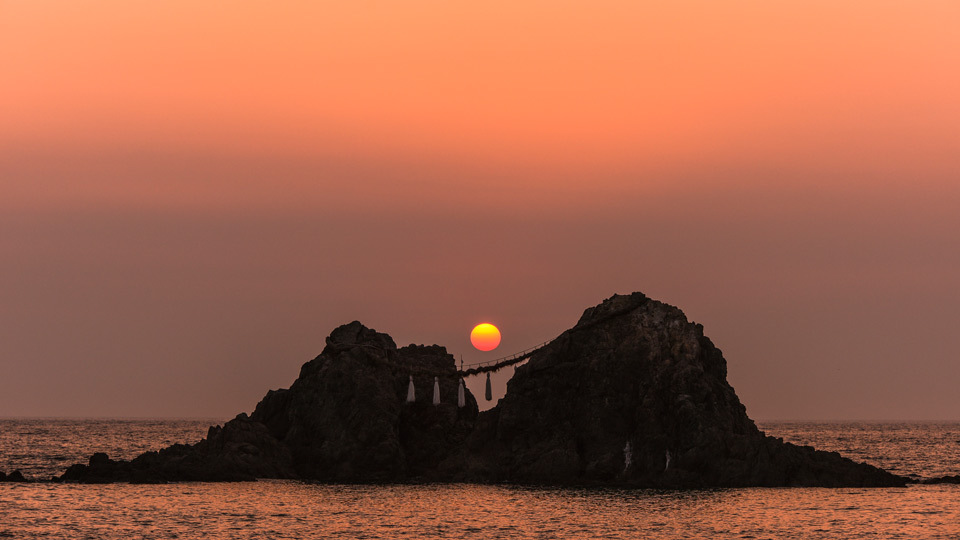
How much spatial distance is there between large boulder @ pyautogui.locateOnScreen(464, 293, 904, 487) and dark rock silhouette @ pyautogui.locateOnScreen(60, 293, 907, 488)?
0.11 m

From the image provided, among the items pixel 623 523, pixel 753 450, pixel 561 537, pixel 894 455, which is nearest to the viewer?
pixel 561 537

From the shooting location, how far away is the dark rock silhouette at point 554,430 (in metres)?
103

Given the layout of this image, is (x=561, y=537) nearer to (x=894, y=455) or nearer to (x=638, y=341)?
(x=638, y=341)

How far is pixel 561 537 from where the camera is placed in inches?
2960

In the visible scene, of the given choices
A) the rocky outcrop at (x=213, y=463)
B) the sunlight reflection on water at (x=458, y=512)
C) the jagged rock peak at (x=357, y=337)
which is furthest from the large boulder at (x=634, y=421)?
the rocky outcrop at (x=213, y=463)

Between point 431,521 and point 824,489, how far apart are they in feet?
126

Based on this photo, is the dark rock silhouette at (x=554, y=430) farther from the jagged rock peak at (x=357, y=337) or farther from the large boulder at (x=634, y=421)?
the jagged rock peak at (x=357, y=337)

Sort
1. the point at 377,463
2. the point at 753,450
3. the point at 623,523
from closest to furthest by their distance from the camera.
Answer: the point at 623,523 < the point at 753,450 < the point at 377,463

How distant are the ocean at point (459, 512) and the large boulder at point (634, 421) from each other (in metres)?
3.42

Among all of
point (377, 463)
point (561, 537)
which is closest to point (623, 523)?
point (561, 537)

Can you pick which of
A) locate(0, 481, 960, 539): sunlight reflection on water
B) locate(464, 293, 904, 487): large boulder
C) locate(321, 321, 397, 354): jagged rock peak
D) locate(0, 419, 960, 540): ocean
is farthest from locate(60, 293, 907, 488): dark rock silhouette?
locate(0, 481, 960, 539): sunlight reflection on water

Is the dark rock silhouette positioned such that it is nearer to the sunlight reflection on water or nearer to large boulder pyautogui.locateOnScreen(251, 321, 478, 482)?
large boulder pyautogui.locateOnScreen(251, 321, 478, 482)

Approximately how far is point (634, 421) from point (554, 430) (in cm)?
703

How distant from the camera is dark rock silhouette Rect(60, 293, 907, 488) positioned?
10281cm
